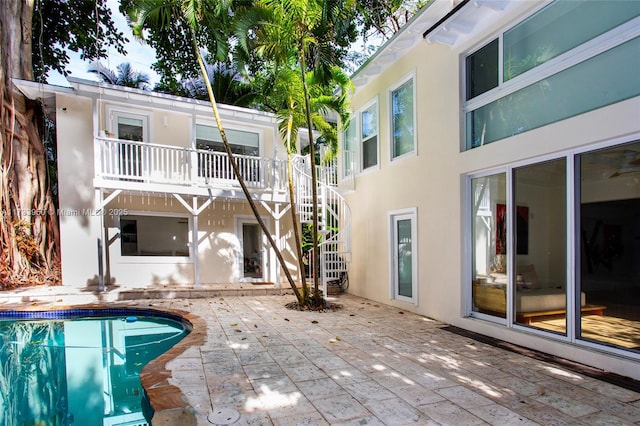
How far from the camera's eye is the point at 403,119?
6.93 meters

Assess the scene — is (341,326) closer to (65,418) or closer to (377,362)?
(377,362)

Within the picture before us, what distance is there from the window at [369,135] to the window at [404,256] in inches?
64.3

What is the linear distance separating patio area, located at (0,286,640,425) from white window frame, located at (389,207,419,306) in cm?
111

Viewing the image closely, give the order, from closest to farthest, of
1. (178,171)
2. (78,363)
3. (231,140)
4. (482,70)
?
(78,363) < (482,70) < (178,171) < (231,140)

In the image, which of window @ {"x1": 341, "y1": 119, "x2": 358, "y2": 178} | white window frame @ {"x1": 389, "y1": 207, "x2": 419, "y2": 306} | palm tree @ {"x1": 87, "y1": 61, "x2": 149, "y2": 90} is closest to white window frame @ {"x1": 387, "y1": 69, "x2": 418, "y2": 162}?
white window frame @ {"x1": 389, "y1": 207, "x2": 419, "y2": 306}

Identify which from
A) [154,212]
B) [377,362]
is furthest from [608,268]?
[154,212]

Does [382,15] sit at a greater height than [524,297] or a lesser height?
greater

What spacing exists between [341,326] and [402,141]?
150 inches

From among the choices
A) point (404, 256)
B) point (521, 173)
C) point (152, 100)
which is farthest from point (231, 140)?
point (521, 173)

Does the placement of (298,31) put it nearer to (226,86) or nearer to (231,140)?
(231,140)

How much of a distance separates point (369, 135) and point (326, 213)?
2.15 metres

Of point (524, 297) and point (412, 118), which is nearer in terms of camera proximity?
point (524, 297)

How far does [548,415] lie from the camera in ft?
8.84

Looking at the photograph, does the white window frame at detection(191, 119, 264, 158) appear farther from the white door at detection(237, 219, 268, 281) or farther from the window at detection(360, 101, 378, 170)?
the window at detection(360, 101, 378, 170)
